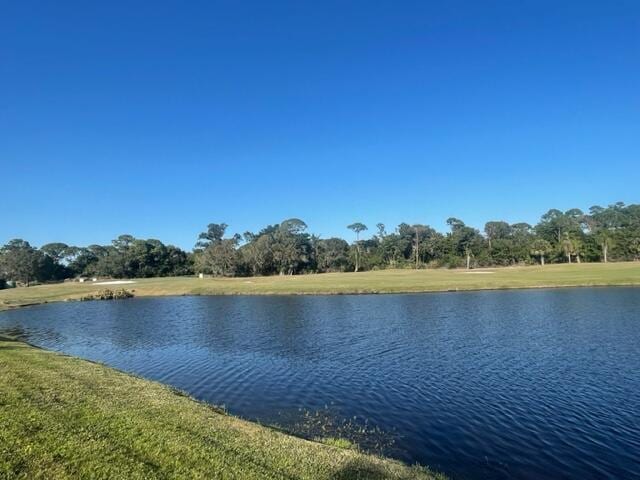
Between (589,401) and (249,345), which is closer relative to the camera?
(589,401)

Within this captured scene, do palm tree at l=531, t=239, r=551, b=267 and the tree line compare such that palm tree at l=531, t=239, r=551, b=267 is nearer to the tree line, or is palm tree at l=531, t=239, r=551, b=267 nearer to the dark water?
the tree line

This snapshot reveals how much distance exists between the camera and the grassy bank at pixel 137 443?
754cm

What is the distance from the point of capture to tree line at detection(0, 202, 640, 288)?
123 m

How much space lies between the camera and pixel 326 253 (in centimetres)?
14225

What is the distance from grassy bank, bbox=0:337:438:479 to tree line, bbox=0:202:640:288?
115692 mm

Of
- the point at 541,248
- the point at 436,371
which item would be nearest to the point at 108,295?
the point at 436,371

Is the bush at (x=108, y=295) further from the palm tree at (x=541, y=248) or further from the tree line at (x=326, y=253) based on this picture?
the palm tree at (x=541, y=248)

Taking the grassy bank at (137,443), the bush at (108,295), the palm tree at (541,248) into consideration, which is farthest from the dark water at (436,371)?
the palm tree at (541,248)

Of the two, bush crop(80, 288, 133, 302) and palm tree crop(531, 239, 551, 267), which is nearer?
bush crop(80, 288, 133, 302)

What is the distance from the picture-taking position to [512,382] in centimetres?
1909

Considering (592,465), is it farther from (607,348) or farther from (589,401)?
(607,348)

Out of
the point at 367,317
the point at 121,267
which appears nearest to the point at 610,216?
the point at 367,317

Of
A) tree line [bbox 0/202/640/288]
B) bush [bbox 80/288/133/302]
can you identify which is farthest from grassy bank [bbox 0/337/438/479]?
tree line [bbox 0/202/640/288]

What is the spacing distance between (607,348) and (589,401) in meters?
9.85
